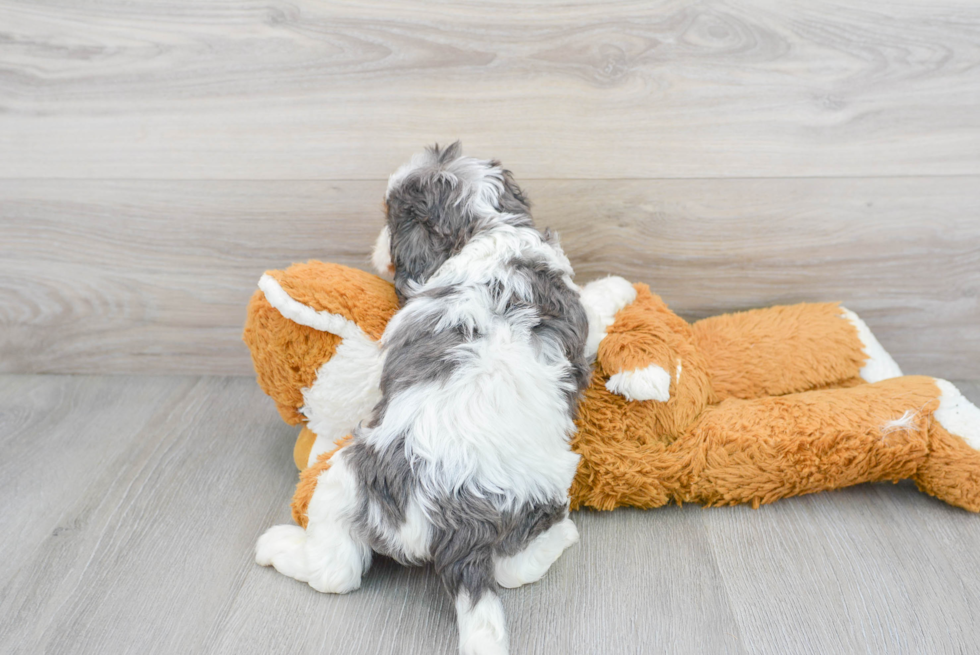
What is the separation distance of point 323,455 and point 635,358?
1.83 feet

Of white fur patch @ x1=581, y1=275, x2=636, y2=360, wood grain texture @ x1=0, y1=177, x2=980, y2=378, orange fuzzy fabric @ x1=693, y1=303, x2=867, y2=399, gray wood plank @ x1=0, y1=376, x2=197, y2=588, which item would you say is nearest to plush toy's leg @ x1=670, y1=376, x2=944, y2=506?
orange fuzzy fabric @ x1=693, y1=303, x2=867, y2=399

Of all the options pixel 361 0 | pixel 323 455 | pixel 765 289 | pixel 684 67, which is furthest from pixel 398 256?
pixel 765 289

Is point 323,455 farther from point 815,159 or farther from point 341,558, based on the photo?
point 815,159

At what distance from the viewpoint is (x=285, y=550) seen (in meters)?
1.15

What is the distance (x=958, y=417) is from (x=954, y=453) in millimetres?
62

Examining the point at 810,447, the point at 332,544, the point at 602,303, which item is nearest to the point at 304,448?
the point at 332,544

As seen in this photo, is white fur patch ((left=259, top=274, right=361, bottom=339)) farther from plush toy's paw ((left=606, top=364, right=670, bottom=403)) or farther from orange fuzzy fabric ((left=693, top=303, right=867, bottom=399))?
orange fuzzy fabric ((left=693, top=303, right=867, bottom=399))

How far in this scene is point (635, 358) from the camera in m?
1.21

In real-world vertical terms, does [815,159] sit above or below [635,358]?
above

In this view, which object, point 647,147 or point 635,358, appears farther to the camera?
point 647,147

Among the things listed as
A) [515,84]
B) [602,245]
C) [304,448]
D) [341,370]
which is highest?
[515,84]

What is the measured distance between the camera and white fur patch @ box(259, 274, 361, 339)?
3.94 ft

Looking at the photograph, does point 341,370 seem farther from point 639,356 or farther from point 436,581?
point 639,356

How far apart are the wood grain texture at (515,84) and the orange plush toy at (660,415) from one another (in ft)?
1.24
